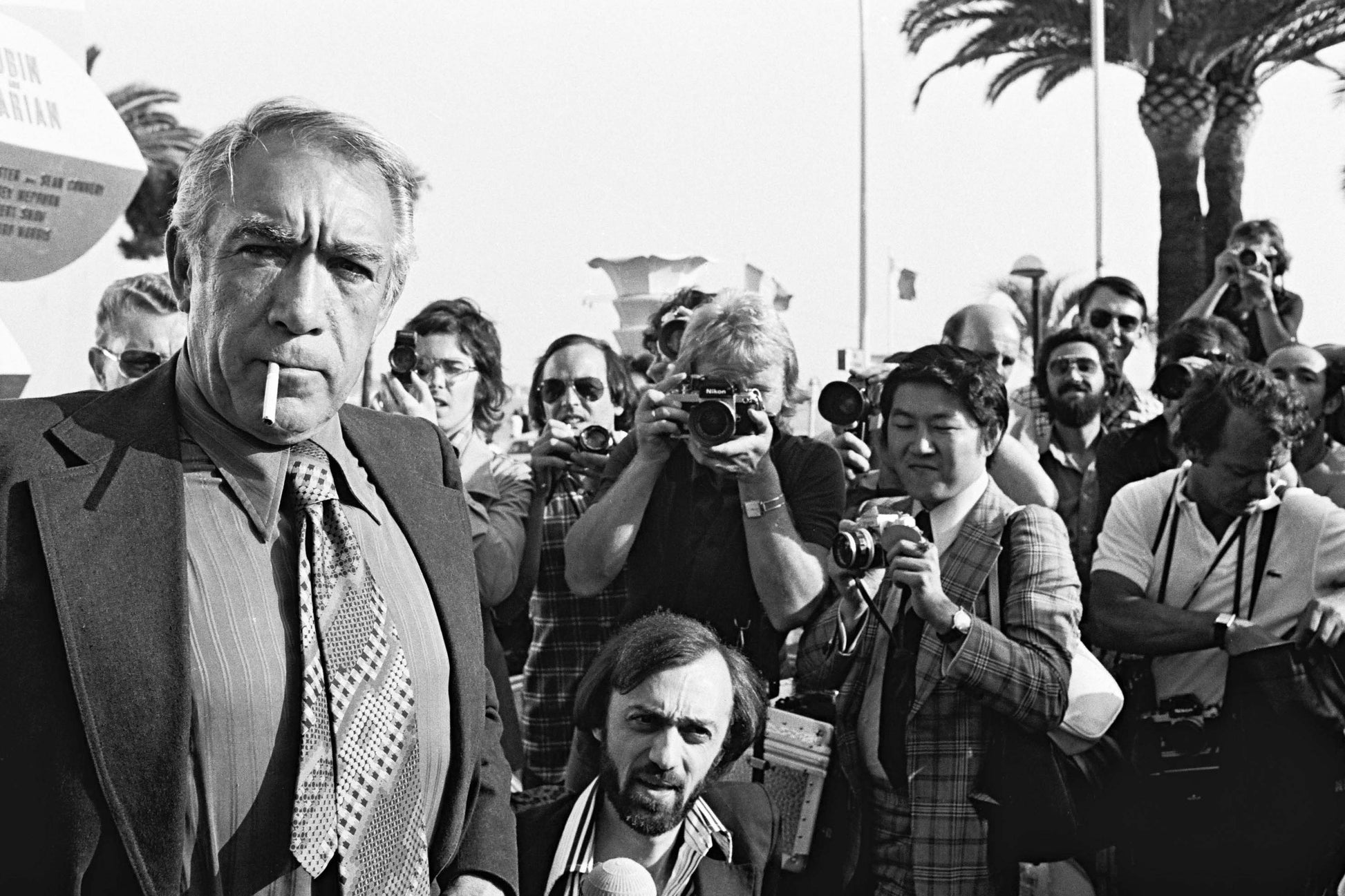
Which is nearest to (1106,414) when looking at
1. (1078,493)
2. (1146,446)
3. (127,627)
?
(1078,493)

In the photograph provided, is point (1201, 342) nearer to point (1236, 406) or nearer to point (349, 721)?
point (1236, 406)

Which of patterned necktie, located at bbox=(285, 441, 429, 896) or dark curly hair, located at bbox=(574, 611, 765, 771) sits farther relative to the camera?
dark curly hair, located at bbox=(574, 611, 765, 771)

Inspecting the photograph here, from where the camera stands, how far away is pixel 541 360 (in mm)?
5359

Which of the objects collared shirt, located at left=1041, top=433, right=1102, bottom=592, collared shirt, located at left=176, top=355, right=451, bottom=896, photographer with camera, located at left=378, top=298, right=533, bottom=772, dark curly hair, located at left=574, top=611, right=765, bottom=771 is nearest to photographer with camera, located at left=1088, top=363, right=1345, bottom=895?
collared shirt, located at left=1041, top=433, right=1102, bottom=592

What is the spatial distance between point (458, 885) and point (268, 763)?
40cm

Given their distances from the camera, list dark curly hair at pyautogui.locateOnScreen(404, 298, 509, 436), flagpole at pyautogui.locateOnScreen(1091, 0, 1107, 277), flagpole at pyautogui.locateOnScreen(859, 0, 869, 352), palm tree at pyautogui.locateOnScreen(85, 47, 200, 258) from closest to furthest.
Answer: dark curly hair at pyautogui.locateOnScreen(404, 298, 509, 436), flagpole at pyautogui.locateOnScreen(1091, 0, 1107, 277), flagpole at pyautogui.locateOnScreen(859, 0, 869, 352), palm tree at pyautogui.locateOnScreen(85, 47, 200, 258)

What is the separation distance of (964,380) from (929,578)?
605mm

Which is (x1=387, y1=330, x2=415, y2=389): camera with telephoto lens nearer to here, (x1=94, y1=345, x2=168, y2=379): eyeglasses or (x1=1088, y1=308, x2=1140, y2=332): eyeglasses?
(x1=94, y1=345, x2=168, y2=379): eyeglasses

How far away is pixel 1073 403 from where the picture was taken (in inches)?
220

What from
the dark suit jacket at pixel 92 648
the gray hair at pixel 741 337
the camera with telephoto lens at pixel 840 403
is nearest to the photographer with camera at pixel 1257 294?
the camera with telephoto lens at pixel 840 403

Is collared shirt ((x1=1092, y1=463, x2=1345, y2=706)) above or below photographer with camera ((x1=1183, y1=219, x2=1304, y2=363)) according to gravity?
below

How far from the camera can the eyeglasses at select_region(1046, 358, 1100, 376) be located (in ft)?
18.4

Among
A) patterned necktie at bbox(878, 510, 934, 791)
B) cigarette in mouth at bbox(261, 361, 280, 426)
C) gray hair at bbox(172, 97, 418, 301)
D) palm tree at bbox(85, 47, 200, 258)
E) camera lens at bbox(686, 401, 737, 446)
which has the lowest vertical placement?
patterned necktie at bbox(878, 510, 934, 791)

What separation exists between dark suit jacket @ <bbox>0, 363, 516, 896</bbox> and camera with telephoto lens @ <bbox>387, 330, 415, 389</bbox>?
286cm
